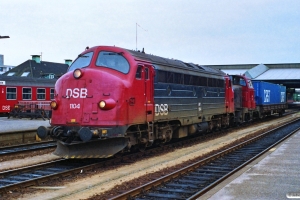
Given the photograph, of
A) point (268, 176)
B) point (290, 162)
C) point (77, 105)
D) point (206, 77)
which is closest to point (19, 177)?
point (77, 105)

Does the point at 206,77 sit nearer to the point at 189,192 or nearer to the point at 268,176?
the point at 268,176

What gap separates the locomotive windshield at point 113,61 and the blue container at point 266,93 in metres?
21.3

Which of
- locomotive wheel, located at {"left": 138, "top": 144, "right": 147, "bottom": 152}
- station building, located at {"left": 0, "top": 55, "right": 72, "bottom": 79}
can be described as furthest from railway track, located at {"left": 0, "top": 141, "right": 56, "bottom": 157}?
station building, located at {"left": 0, "top": 55, "right": 72, "bottom": 79}

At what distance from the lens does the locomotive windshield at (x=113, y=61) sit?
38.3 feet

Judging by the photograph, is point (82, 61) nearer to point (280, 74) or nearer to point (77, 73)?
point (77, 73)

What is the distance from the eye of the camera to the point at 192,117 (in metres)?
16.4

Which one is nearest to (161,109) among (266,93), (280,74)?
(266,93)

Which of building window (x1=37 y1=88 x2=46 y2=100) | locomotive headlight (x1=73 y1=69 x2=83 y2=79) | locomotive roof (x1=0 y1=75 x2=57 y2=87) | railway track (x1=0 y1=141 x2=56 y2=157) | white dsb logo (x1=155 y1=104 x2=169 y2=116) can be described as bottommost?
railway track (x1=0 y1=141 x2=56 y2=157)

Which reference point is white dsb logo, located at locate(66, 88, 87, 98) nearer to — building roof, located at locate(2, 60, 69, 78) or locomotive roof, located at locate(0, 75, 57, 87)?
locomotive roof, located at locate(0, 75, 57, 87)

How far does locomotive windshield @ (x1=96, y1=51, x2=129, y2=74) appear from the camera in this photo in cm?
1168

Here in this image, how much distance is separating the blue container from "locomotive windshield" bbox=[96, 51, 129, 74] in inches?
840

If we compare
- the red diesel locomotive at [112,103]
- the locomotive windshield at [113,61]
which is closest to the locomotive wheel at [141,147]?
the red diesel locomotive at [112,103]

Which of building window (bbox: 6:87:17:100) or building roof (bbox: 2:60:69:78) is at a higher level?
building roof (bbox: 2:60:69:78)

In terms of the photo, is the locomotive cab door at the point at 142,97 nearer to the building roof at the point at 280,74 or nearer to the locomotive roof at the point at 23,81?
the locomotive roof at the point at 23,81
